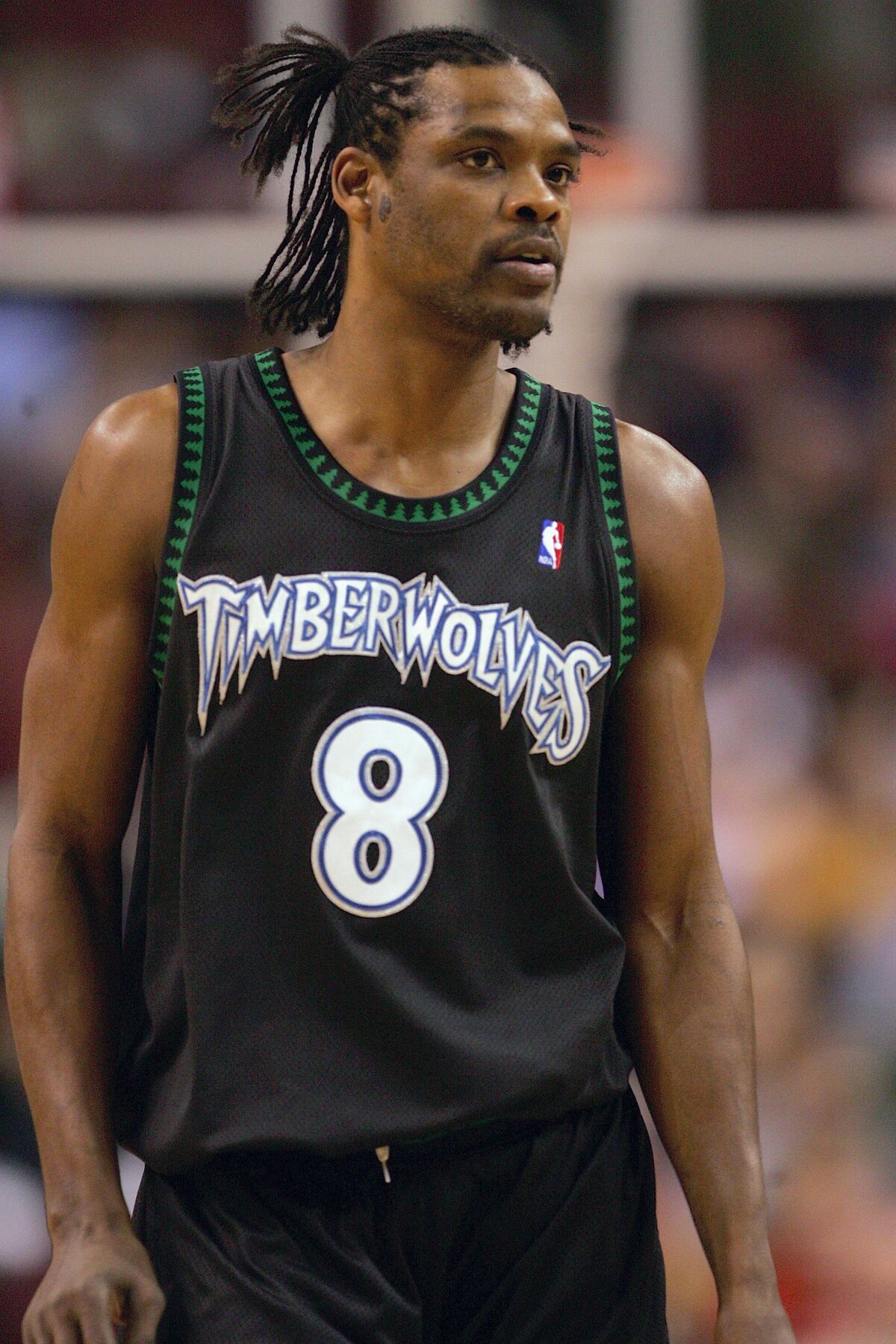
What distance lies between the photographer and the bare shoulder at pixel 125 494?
2.60 m

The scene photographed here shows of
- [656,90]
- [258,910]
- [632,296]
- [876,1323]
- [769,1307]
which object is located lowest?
[876,1323]

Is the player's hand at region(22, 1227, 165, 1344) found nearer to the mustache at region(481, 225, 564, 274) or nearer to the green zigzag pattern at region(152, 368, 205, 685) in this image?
the green zigzag pattern at region(152, 368, 205, 685)

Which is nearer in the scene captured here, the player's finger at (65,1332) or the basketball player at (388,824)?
the player's finger at (65,1332)

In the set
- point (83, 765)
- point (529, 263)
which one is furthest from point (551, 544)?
point (83, 765)

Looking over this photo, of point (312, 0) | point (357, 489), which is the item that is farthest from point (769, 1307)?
point (312, 0)

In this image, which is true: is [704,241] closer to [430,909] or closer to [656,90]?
[656,90]

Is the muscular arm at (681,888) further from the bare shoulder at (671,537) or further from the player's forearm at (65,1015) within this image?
the player's forearm at (65,1015)

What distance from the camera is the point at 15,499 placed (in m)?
5.84

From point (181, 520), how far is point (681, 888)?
0.79 meters

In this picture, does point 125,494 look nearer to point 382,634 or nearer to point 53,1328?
point 382,634

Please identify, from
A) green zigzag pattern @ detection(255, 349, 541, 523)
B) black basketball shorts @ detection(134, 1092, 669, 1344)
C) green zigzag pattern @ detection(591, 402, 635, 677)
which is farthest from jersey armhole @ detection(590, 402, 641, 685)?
black basketball shorts @ detection(134, 1092, 669, 1344)

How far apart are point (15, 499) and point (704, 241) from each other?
1976mm

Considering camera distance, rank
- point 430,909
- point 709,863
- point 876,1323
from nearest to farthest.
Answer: point 430,909, point 709,863, point 876,1323

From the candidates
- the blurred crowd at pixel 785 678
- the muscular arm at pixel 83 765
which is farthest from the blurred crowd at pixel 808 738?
the muscular arm at pixel 83 765
